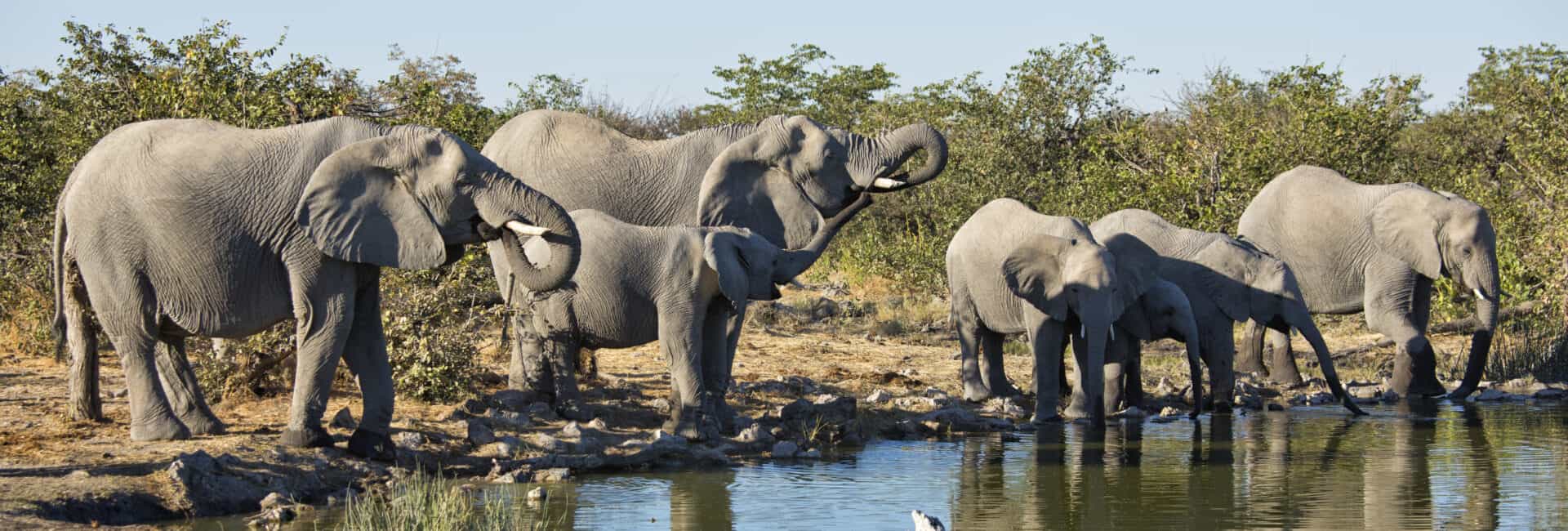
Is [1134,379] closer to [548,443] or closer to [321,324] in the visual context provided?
[548,443]

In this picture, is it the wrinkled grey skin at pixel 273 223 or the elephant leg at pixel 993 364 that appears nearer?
the wrinkled grey skin at pixel 273 223

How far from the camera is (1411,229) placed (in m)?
16.0

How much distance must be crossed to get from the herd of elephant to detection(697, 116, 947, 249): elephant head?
2 cm

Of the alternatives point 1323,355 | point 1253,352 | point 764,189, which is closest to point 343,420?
point 764,189

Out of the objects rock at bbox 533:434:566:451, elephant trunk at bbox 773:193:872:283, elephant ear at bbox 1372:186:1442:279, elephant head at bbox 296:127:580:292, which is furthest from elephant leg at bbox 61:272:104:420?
elephant ear at bbox 1372:186:1442:279

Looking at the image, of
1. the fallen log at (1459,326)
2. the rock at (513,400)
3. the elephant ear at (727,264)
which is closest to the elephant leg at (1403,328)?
the fallen log at (1459,326)

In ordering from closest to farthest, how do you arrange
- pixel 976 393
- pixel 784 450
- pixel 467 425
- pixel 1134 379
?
pixel 467 425, pixel 784 450, pixel 1134 379, pixel 976 393

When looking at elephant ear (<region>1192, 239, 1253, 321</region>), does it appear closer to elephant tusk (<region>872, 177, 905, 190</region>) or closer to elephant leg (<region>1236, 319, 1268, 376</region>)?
elephant leg (<region>1236, 319, 1268, 376</region>)

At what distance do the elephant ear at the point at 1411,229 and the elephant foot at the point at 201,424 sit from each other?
10.5 meters

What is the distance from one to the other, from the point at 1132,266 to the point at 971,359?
1640mm

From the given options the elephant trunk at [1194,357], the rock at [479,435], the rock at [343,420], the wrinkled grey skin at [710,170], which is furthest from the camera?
the elephant trunk at [1194,357]

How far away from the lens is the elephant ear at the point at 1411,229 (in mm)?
15914

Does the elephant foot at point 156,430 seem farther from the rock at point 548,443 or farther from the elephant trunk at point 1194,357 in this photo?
the elephant trunk at point 1194,357

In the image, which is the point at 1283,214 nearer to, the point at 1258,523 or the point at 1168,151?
the point at 1168,151
